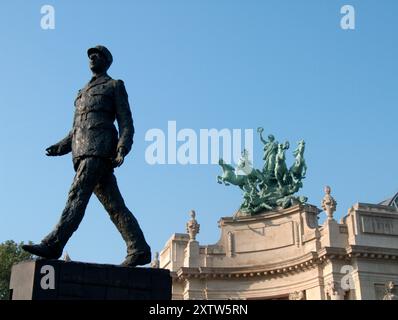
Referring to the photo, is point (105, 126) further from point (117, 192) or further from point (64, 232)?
point (64, 232)

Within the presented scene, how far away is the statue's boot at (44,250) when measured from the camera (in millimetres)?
8898

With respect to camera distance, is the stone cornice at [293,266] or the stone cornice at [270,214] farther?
the stone cornice at [270,214]

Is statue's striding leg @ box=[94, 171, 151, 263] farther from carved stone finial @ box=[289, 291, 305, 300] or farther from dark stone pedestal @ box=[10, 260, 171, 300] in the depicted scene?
carved stone finial @ box=[289, 291, 305, 300]

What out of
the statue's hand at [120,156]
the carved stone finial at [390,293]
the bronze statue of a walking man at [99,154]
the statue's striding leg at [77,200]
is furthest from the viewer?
the carved stone finial at [390,293]

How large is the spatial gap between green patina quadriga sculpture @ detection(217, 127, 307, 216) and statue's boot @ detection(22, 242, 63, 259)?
37477mm

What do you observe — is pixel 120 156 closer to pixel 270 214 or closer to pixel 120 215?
pixel 120 215

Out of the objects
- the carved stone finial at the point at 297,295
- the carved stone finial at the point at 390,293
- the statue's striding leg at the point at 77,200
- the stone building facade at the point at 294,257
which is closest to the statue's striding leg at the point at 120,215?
the statue's striding leg at the point at 77,200

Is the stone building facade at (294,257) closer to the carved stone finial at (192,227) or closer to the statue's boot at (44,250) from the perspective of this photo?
the carved stone finial at (192,227)

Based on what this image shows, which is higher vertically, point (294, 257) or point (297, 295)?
point (294, 257)

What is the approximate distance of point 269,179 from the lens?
47969mm

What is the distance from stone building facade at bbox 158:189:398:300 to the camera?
130 ft

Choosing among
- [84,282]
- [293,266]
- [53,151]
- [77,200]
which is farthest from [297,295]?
[84,282]

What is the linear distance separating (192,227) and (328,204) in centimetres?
982

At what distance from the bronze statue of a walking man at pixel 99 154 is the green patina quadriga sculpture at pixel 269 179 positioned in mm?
36301
